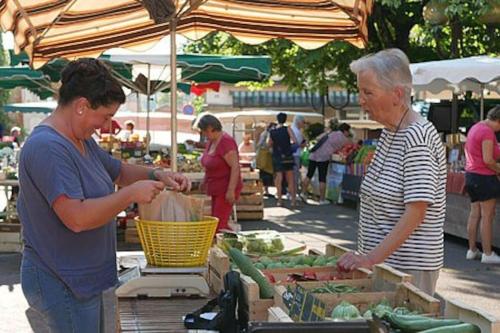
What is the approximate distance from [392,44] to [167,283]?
49.6 feet

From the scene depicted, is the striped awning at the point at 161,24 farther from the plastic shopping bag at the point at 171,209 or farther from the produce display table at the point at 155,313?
the produce display table at the point at 155,313

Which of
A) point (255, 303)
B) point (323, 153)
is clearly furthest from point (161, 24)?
point (323, 153)

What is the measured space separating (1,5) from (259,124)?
22.6 m

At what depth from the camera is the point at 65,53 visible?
284 inches

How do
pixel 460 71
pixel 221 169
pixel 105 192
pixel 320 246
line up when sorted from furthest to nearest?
pixel 460 71 < pixel 320 246 < pixel 221 169 < pixel 105 192

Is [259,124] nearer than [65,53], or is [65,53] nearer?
[65,53]

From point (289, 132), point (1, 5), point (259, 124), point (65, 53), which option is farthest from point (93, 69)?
point (259, 124)

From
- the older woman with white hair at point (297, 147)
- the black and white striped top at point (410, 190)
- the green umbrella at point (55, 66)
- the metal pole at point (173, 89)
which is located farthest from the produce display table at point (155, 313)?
the older woman with white hair at point (297, 147)

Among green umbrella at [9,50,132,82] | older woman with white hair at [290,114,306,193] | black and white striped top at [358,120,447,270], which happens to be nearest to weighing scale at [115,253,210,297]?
black and white striped top at [358,120,447,270]

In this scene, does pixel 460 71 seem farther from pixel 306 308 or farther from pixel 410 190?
pixel 306 308

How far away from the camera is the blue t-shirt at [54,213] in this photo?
326 centimetres

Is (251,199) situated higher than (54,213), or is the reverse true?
(54,213)

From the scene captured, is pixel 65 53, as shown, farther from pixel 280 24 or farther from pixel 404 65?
pixel 404 65

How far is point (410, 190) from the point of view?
370cm
